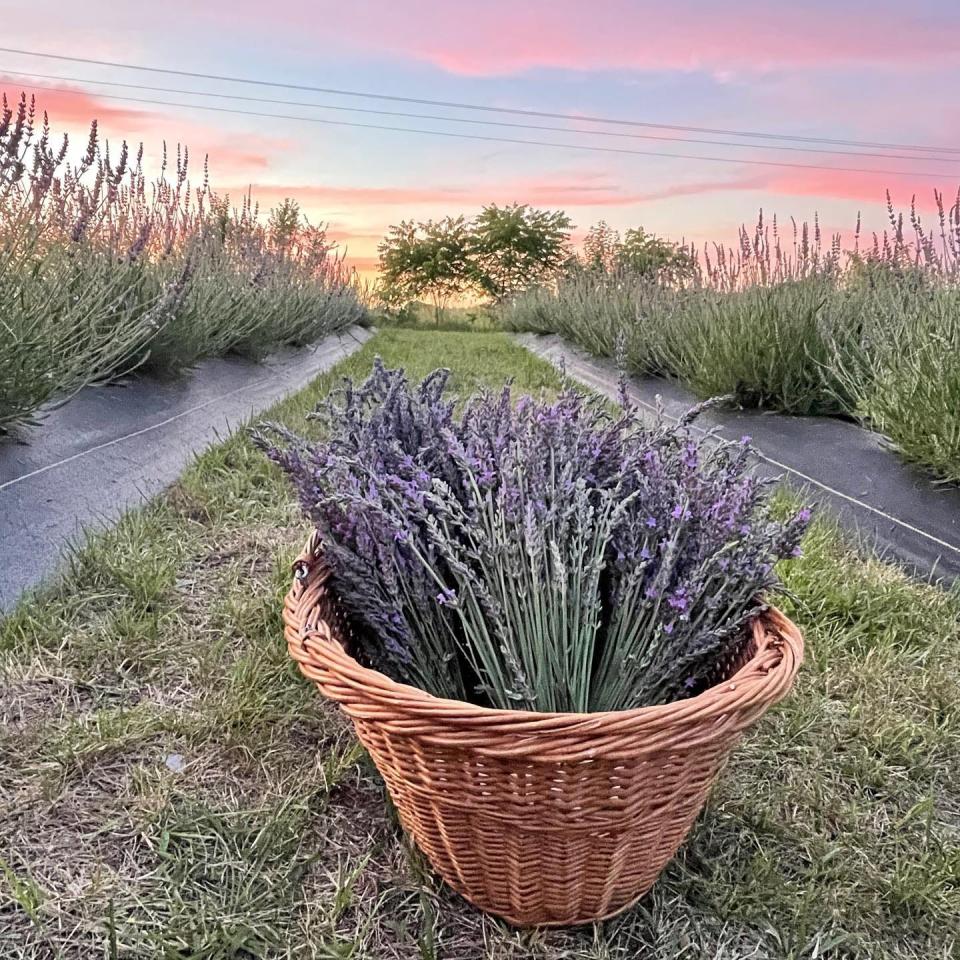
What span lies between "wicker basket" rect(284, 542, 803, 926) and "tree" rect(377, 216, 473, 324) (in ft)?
93.8

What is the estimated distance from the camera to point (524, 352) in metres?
10.5

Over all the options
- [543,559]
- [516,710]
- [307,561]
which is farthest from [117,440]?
[516,710]

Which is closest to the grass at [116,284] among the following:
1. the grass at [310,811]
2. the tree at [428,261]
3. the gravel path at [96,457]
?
Result: the gravel path at [96,457]

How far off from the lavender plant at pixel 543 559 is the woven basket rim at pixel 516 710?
0.08m

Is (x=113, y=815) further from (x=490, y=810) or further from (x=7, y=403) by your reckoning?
(x=7, y=403)

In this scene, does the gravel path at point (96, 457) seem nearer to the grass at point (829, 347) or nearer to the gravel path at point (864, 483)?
the grass at point (829, 347)

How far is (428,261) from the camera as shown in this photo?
29.4 meters

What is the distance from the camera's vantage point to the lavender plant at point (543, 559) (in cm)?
114

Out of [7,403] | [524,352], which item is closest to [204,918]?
[7,403]

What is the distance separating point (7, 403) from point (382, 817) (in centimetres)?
233

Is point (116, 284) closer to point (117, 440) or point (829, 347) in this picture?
point (117, 440)

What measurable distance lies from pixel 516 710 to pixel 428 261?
2964cm

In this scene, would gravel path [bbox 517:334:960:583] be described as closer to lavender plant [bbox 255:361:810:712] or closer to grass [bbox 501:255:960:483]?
grass [bbox 501:255:960:483]

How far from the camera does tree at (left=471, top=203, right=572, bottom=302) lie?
96.0ft
